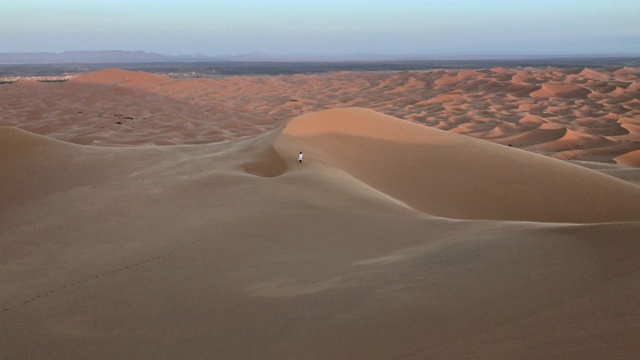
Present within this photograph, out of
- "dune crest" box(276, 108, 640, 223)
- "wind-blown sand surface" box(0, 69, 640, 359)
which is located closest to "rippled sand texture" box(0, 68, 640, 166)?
"wind-blown sand surface" box(0, 69, 640, 359)

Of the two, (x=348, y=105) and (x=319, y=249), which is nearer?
(x=319, y=249)

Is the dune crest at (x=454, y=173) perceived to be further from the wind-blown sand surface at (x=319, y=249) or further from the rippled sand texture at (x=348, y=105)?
the rippled sand texture at (x=348, y=105)

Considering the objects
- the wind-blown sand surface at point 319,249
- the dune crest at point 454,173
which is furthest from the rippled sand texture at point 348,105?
the dune crest at point 454,173

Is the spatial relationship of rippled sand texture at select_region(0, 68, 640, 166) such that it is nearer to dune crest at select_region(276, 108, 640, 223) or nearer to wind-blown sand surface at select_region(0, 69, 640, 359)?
wind-blown sand surface at select_region(0, 69, 640, 359)

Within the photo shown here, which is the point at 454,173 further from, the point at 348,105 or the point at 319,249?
the point at 348,105

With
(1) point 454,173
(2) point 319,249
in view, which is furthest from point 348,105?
(2) point 319,249

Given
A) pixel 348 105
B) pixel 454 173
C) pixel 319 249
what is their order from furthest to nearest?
pixel 348 105 → pixel 454 173 → pixel 319 249
